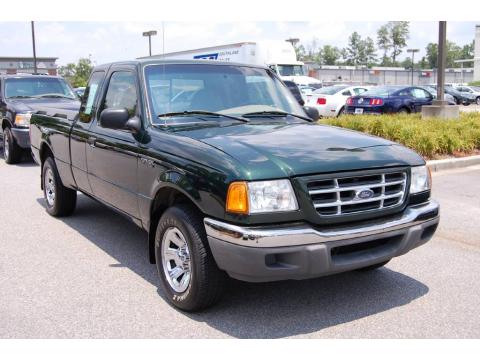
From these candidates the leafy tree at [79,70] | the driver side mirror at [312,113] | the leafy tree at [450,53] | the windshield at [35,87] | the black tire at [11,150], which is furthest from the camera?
the leafy tree at [450,53]

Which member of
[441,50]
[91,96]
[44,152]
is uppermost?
[441,50]

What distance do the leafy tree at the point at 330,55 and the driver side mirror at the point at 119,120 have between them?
12424 centimetres

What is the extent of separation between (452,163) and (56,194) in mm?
7332

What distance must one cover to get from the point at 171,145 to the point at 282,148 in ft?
2.79

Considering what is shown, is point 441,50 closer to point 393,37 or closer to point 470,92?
point 470,92

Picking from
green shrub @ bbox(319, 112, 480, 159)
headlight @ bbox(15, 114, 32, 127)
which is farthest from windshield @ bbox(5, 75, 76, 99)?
green shrub @ bbox(319, 112, 480, 159)

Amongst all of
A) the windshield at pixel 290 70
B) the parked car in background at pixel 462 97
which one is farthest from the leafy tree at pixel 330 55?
the windshield at pixel 290 70

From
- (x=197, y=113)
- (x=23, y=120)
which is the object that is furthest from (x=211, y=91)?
(x=23, y=120)

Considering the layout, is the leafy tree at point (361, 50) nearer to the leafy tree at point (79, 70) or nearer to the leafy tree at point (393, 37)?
the leafy tree at point (393, 37)

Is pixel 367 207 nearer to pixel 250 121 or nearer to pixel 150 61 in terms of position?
pixel 250 121

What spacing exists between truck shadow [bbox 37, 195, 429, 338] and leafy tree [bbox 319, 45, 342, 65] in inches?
4885

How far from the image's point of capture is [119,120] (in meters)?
4.31

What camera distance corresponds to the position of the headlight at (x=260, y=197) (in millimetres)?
3316

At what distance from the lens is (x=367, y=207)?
3.63 m
